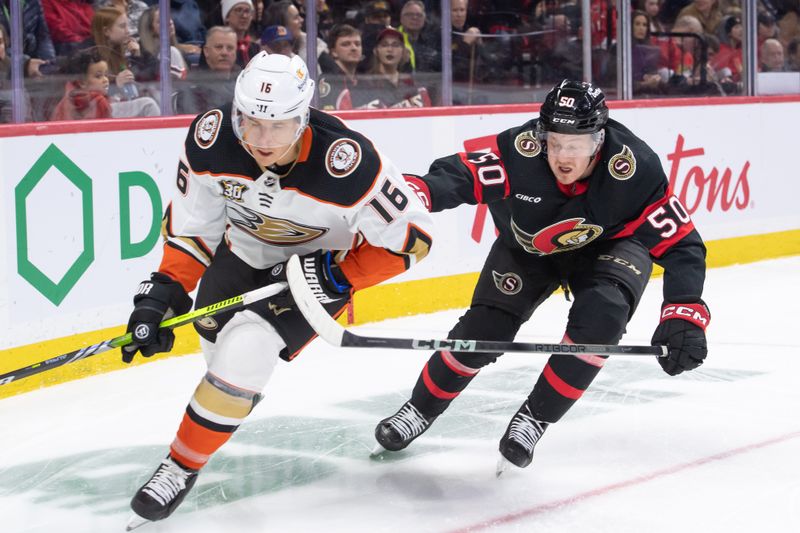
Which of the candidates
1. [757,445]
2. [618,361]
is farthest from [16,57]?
[757,445]

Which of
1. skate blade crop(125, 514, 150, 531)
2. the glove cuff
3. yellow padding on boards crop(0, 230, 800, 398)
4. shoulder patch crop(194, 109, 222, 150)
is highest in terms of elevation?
shoulder patch crop(194, 109, 222, 150)

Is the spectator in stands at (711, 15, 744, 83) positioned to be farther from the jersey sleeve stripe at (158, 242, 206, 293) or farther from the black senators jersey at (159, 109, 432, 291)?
the jersey sleeve stripe at (158, 242, 206, 293)

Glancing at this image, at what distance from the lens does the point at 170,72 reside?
4.45m

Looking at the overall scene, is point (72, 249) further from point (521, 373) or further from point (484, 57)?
point (484, 57)

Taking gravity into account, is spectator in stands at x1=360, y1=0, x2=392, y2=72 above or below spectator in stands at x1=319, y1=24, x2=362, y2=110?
above

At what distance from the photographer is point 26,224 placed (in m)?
3.77

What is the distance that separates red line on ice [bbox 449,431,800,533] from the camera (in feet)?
8.47

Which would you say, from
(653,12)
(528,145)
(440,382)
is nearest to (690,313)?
(528,145)

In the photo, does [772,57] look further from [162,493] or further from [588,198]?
[162,493]

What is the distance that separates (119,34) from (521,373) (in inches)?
74.9

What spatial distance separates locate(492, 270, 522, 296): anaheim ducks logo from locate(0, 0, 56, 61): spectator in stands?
198cm

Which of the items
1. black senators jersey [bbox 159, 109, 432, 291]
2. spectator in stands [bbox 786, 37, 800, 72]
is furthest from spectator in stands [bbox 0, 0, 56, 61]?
spectator in stands [bbox 786, 37, 800, 72]

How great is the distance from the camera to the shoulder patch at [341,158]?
2590 millimetres

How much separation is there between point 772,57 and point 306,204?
4895 mm
